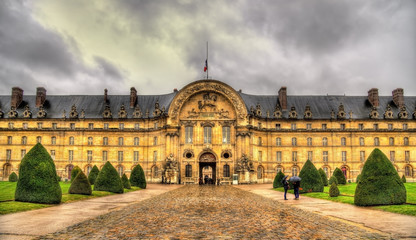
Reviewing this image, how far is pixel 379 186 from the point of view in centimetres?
2261

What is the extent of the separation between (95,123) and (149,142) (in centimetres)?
1133

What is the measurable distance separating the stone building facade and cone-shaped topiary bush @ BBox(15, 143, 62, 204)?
3793 centimetres

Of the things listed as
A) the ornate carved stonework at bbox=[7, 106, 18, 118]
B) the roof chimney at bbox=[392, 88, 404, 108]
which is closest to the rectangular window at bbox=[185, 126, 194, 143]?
the ornate carved stonework at bbox=[7, 106, 18, 118]

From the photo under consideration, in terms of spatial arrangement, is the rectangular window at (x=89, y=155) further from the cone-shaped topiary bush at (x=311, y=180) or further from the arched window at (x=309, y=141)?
the cone-shaped topiary bush at (x=311, y=180)

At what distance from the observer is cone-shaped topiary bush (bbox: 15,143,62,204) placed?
2312cm

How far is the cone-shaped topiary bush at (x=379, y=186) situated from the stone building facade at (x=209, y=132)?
38891 mm

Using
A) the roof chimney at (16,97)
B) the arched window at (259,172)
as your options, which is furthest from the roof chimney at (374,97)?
the roof chimney at (16,97)

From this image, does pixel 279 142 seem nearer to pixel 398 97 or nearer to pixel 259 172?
pixel 259 172

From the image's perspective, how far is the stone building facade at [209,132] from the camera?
6244 centimetres

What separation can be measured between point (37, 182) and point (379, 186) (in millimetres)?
22781

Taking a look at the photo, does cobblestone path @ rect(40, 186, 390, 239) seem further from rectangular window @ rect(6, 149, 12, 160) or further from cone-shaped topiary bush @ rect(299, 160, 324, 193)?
rectangular window @ rect(6, 149, 12, 160)

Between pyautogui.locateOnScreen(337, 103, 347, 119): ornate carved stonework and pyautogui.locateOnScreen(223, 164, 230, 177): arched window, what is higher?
pyautogui.locateOnScreen(337, 103, 347, 119): ornate carved stonework

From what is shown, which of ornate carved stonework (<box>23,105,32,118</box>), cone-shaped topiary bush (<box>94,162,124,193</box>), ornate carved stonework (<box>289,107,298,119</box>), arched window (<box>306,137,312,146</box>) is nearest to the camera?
cone-shaped topiary bush (<box>94,162,124,193</box>)

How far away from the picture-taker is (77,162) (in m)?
65.8
